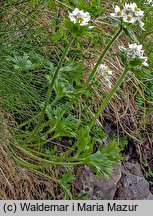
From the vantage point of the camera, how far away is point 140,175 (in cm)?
250

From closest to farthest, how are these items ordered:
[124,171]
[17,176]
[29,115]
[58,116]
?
1. [58,116]
2. [17,176]
3. [29,115]
4. [124,171]

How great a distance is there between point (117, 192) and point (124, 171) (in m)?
0.12

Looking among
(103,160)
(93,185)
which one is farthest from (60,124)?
(93,185)

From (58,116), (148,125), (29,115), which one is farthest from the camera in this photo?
(148,125)

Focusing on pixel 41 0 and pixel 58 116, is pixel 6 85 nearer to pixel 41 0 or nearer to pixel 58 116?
pixel 58 116

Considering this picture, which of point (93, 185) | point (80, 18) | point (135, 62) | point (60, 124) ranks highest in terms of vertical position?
point (80, 18)

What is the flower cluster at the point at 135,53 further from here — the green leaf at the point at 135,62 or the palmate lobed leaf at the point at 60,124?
the palmate lobed leaf at the point at 60,124

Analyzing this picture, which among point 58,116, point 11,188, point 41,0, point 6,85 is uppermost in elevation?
point 41,0

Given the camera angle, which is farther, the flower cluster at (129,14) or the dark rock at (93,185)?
the dark rock at (93,185)

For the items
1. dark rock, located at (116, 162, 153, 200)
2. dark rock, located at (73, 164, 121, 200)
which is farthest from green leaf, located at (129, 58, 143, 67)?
dark rock, located at (116, 162, 153, 200)

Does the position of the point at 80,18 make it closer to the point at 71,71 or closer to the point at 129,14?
the point at 129,14

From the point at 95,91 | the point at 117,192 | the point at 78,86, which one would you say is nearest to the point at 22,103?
the point at 78,86

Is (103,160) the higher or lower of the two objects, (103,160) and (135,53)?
the lower

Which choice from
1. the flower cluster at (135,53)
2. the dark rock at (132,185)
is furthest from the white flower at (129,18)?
the dark rock at (132,185)
